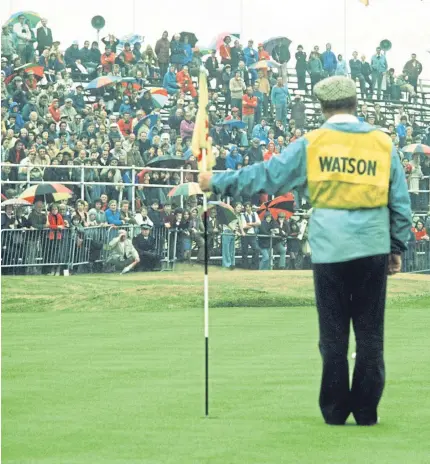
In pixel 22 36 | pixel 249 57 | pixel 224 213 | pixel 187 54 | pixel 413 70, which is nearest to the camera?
pixel 224 213

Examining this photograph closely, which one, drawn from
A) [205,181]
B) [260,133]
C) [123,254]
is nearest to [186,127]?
[260,133]

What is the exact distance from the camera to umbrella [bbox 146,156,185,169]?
27.5 m

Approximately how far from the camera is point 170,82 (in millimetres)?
32781

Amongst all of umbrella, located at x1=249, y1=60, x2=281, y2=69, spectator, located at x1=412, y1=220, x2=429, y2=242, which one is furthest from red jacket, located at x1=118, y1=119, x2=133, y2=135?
spectator, located at x1=412, y1=220, x2=429, y2=242

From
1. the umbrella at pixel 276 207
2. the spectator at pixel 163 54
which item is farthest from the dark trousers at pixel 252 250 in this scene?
the spectator at pixel 163 54

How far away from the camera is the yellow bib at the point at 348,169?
7.39 metres

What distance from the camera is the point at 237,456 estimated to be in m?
6.35

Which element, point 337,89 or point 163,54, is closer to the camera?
point 337,89

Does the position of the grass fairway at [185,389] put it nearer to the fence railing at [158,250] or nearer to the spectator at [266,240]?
the fence railing at [158,250]

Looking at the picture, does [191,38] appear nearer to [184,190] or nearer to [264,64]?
[264,64]

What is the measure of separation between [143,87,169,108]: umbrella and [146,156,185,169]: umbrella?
383 cm

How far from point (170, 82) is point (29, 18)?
3.43 meters

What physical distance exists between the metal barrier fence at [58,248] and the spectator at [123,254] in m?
0.10

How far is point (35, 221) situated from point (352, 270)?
57.3ft
